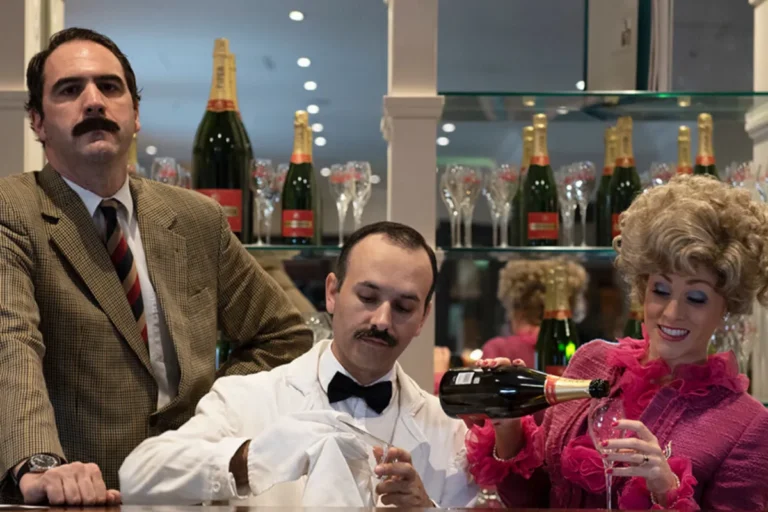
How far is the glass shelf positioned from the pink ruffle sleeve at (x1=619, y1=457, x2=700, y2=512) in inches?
50.5

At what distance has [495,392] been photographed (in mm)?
2010

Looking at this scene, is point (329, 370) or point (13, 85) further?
point (13, 85)

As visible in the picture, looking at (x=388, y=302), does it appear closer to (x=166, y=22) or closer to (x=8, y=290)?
(x=8, y=290)

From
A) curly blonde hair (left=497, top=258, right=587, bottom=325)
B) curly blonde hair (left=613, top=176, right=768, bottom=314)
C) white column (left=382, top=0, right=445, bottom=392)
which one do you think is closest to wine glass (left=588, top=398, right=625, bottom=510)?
curly blonde hair (left=613, top=176, right=768, bottom=314)

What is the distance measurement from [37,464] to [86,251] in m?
0.55

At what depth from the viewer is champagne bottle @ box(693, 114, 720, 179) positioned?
300 cm

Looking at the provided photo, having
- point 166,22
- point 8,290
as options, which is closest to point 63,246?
point 8,290

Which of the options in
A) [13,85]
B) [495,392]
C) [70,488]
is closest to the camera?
[70,488]

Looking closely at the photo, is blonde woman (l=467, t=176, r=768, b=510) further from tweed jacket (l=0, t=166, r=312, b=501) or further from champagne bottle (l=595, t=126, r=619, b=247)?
champagne bottle (l=595, t=126, r=619, b=247)

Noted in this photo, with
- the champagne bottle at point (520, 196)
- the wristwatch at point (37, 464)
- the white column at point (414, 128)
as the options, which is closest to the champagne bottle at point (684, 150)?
the champagne bottle at point (520, 196)

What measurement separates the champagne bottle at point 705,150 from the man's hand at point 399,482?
1.63m

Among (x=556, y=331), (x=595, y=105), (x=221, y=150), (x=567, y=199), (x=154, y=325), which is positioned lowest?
(x=556, y=331)

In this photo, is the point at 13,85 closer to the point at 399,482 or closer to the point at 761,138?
the point at 399,482

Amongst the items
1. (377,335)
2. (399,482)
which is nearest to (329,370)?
(377,335)
